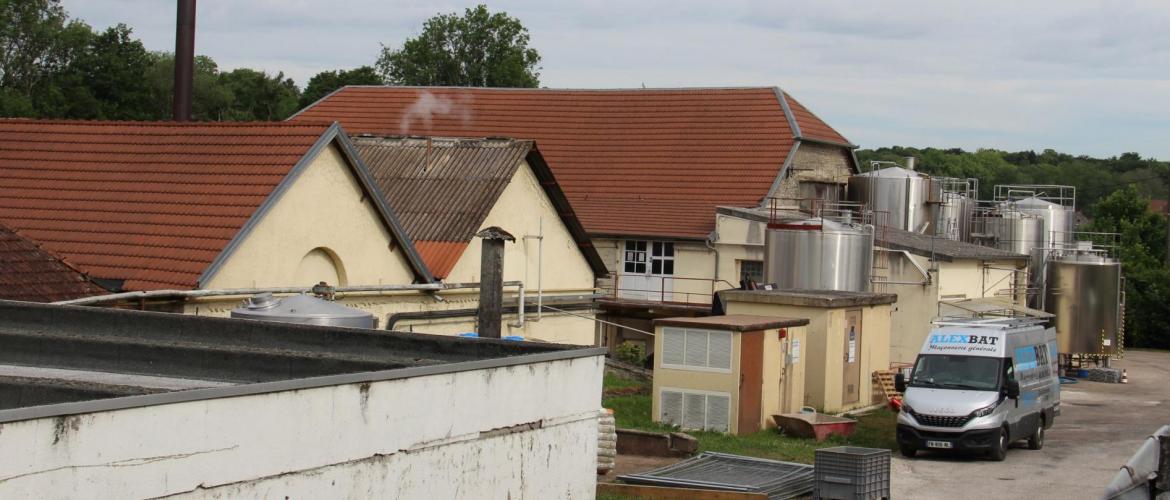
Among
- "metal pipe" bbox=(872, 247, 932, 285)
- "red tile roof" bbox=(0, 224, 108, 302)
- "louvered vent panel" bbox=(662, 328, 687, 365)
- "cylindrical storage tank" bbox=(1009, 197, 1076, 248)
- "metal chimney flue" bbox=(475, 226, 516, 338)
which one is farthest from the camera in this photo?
"cylindrical storage tank" bbox=(1009, 197, 1076, 248)

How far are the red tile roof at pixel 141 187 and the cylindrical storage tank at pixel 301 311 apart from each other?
1699 mm

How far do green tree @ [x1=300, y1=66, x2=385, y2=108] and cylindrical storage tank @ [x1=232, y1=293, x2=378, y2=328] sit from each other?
66.3 meters

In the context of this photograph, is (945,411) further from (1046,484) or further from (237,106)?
(237,106)

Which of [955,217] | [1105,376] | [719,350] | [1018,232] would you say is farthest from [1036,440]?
[955,217]

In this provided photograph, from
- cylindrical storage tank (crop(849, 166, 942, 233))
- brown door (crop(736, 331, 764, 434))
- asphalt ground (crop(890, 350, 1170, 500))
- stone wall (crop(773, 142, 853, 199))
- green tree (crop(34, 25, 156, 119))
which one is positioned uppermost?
green tree (crop(34, 25, 156, 119))

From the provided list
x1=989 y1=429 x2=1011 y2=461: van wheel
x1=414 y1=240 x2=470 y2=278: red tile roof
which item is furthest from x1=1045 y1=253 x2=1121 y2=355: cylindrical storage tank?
x1=414 y1=240 x2=470 y2=278: red tile roof

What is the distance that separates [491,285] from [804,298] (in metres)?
8.18

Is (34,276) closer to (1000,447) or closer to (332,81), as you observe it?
(1000,447)

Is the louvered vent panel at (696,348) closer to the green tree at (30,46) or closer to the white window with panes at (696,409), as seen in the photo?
the white window with panes at (696,409)

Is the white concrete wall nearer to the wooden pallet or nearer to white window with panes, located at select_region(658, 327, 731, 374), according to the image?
white window with panes, located at select_region(658, 327, 731, 374)

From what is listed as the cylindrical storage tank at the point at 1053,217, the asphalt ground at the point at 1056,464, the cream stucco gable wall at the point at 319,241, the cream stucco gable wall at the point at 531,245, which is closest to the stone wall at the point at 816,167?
the cylindrical storage tank at the point at 1053,217

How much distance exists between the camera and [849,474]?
17.9 m

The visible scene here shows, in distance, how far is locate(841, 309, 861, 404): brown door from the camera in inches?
1126

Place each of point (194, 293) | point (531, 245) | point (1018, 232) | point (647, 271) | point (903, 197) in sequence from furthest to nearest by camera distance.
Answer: point (1018, 232)
point (903, 197)
point (647, 271)
point (531, 245)
point (194, 293)
